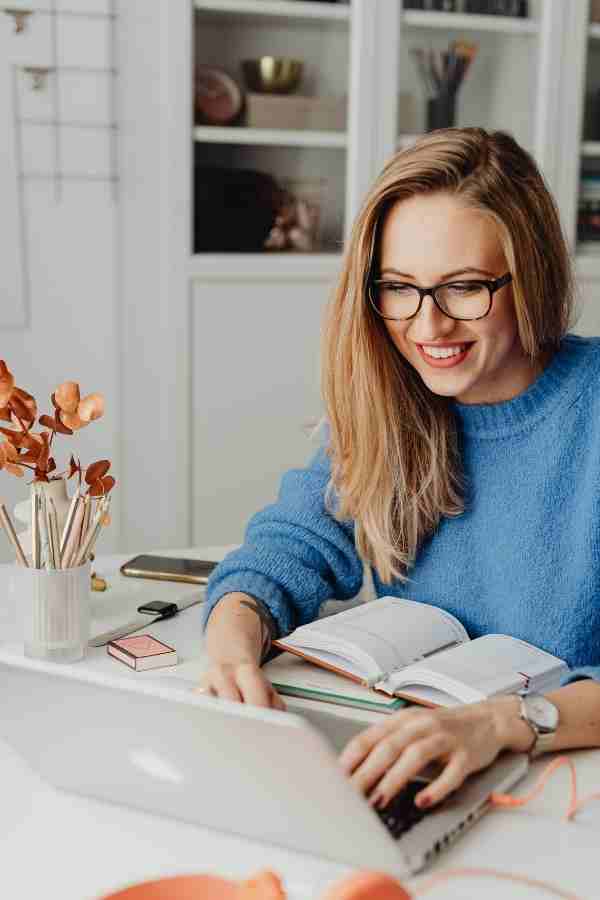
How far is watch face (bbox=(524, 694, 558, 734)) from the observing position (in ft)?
3.52

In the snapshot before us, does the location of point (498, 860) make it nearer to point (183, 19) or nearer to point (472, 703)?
point (472, 703)

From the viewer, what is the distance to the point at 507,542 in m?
1.43

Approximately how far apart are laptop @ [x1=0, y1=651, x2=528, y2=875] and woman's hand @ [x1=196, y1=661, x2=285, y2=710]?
0.58 feet

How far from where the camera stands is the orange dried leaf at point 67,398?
1.28 metres

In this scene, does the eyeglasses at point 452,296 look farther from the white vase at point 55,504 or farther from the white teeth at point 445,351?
the white vase at point 55,504

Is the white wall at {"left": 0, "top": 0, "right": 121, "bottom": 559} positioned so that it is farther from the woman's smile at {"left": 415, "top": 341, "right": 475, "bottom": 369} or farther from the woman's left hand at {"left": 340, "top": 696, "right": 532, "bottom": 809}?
the woman's left hand at {"left": 340, "top": 696, "right": 532, "bottom": 809}

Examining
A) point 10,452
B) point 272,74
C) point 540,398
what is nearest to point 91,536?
point 10,452

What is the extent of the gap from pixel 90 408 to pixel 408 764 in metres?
0.56

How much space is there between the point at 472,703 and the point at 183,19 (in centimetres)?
234

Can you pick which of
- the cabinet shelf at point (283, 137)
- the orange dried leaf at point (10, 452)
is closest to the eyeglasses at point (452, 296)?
the orange dried leaf at point (10, 452)

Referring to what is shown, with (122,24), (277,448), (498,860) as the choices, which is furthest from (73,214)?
(498,860)

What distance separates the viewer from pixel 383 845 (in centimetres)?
86

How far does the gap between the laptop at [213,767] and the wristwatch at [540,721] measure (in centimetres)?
7

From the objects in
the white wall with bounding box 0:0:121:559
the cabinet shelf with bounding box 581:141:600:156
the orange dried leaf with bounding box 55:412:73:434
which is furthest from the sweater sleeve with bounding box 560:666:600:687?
the cabinet shelf with bounding box 581:141:600:156
